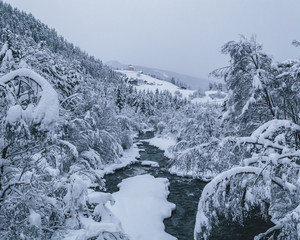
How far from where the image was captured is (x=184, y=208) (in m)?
15.1

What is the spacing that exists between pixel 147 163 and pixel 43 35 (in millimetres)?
128194

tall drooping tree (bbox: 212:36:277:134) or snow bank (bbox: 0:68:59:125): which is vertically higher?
tall drooping tree (bbox: 212:36:277:134)

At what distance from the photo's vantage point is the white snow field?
1145cm

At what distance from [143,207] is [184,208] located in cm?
287

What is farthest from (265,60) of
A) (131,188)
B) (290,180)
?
(131,188)

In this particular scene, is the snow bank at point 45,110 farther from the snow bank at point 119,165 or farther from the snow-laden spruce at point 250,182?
the snow bank at point 119,165

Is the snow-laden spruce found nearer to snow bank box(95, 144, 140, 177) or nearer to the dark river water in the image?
the dark river water

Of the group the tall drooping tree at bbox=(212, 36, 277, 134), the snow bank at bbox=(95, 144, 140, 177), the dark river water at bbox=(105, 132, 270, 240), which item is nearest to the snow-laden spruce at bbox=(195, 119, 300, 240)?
the tall drooping tree at bbox=(212, 36, 277, 134)

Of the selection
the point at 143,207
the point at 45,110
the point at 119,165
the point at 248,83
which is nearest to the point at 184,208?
the point at 143,207

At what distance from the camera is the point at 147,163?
25.7 metres

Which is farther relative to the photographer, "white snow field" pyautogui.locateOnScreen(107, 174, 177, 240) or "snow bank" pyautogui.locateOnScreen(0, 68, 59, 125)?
"white snow field" pyautogui.locateOnScreen(107, 174, 177, 240)

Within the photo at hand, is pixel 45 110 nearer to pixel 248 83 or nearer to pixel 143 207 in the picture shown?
pixel 248 83

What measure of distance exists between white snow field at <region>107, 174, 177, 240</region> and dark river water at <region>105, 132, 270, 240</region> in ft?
1.86

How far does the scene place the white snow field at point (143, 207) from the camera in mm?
11445
